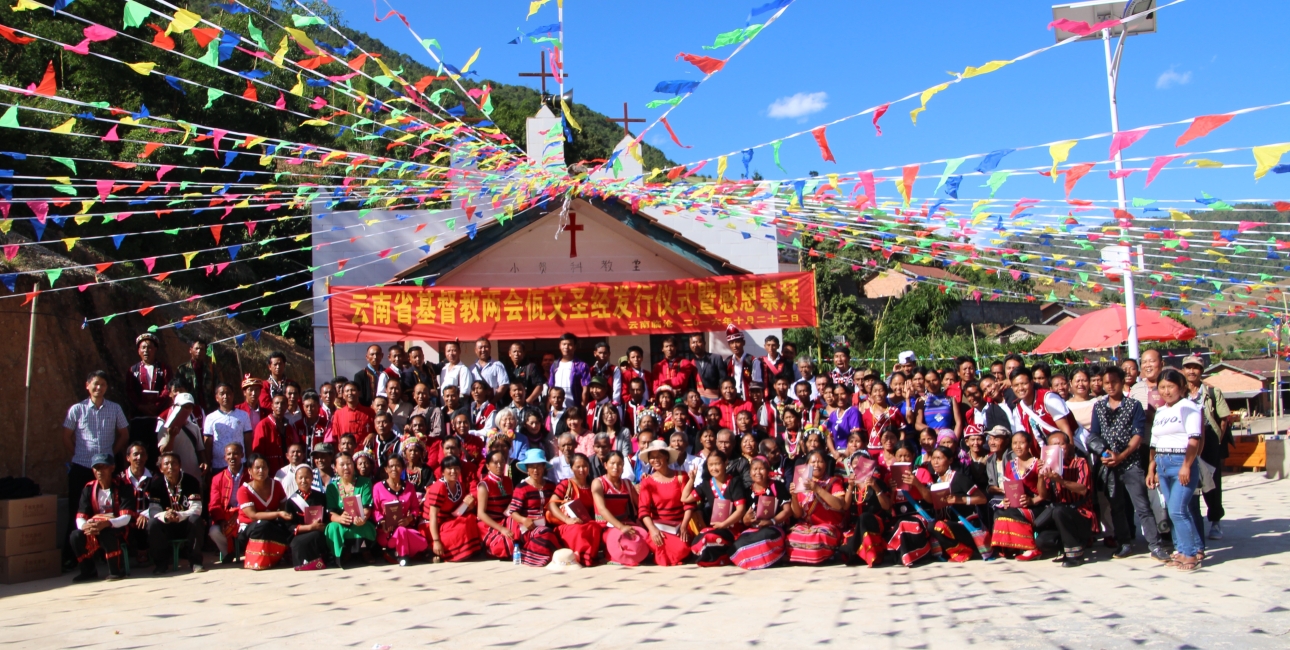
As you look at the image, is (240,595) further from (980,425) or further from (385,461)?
(980,425)

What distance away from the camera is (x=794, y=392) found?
892 cm

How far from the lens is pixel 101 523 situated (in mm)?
7301

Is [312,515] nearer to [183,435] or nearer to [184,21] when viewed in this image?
[183,435]

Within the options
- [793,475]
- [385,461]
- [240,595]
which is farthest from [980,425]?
[240,595]

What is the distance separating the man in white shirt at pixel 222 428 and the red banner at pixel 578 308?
2.19 metres

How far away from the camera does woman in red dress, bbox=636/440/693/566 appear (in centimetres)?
738

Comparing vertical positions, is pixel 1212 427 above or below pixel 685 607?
above

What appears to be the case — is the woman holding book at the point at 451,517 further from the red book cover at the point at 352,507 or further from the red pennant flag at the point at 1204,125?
the red pennant flag at the point at 1204,125

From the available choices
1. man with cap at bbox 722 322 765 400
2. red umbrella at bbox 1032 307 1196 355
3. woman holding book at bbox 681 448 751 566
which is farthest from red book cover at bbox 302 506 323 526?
red umbrella at bbox 1032 307 1196 355

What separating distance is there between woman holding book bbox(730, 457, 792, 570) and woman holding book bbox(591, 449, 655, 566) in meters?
0.76

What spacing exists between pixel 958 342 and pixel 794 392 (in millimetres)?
15013

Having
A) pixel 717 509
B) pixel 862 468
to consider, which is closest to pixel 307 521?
pixel 717 509

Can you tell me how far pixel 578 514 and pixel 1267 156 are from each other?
527 cm

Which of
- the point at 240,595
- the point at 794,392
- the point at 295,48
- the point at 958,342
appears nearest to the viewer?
the point at 240,595
